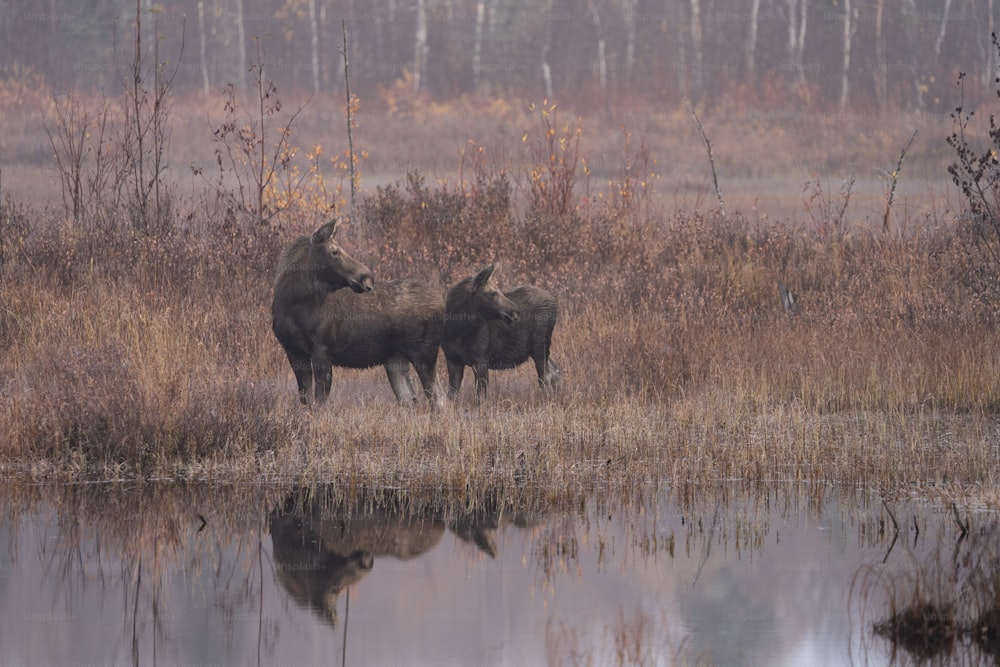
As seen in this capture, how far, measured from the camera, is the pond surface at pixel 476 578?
617cm

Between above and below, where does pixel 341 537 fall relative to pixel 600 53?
below

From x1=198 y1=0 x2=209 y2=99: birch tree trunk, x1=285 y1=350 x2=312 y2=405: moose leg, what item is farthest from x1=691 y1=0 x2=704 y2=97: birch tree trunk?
x1=285 y1=350 x2=312 y2=405: moose leg

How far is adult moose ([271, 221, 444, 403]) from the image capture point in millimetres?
10453

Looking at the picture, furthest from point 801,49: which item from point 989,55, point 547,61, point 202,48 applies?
point 202,48

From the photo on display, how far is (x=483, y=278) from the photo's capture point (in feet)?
36.0

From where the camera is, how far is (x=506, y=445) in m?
9.62

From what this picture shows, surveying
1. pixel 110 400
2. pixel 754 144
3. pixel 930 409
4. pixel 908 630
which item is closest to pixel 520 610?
pixel 908 630

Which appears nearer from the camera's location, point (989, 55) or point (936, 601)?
point (936, 601)

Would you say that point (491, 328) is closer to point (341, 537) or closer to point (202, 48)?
point (341, 537)

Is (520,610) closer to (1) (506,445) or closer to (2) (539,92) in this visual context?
(1) (506,445)

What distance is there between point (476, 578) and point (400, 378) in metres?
4.05

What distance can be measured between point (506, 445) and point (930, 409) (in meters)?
3.71

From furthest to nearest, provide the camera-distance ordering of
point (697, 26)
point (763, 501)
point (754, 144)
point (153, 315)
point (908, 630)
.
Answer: point (697, 26), point (754, 144), point (153, 315), point (763, 501), point (908, 630)

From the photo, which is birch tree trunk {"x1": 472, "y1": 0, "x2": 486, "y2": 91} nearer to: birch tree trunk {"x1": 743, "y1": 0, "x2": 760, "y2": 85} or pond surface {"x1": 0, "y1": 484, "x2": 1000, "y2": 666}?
birch tree trunk {"x1": 743, "y1": 0, "x2": 760, "y2": 85}
